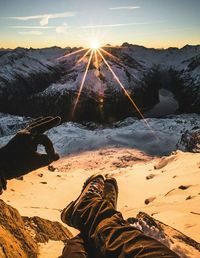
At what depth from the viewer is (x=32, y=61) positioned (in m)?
93.4

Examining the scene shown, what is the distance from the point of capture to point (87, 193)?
13.4ft

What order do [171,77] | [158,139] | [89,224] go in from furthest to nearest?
1. [171,77]
2. [158,139]
3. [89,224]

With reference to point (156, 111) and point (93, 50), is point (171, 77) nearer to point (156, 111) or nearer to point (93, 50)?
point (93, 50)

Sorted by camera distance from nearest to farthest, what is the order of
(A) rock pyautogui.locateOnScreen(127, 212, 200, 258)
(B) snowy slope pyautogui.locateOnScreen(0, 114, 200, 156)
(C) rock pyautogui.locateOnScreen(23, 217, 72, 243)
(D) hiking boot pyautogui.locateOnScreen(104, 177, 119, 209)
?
(A) rock pyautogui.locateOnScreen(127, 212, 200, 258) < (C) rock pyautogui.locateOnScreen(23, 217, 72, 243) < (D) hiking boot pyautogui.locateOnScreen(104, 177, 119, 209) < (B) snowy slope pyautogui.locateOnScreen(0, 114, 200, 156)

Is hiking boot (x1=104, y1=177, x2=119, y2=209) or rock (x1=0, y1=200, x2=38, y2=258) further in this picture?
Result: hiking boot (x1=104, y1=177, x2=119, y2=209)

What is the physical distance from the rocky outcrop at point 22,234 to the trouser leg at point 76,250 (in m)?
0.50

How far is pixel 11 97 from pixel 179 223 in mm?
73588

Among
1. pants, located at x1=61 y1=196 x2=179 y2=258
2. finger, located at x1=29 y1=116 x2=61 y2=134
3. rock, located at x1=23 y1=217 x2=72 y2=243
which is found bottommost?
rock, located at x1=23 y1=217 x2=72 y2=243

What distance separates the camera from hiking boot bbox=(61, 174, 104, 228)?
370 cm

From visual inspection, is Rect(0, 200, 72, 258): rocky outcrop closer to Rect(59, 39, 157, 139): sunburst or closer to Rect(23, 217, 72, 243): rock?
Rect(23, 217, 72, 243): rock

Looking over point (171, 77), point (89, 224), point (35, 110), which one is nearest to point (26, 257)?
point (89, 224)

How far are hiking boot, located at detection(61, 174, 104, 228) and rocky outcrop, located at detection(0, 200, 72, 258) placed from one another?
0.46 meters

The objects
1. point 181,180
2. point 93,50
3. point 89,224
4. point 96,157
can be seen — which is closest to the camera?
point 89,224

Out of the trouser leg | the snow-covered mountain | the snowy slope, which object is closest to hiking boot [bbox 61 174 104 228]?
the trouser leg
